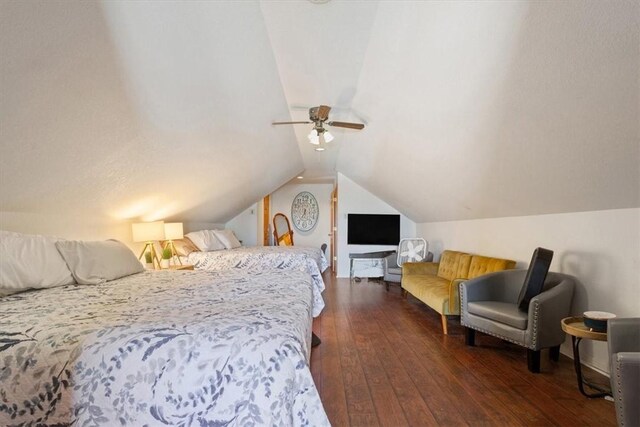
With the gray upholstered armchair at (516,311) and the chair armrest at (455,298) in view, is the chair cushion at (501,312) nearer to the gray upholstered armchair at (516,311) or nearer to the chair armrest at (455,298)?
the gray upholstered armchair at (516,311)

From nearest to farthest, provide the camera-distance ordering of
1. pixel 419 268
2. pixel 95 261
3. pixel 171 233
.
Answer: pixel 95 261
pixel 171 233
pixel 419 268

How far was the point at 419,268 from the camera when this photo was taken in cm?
477

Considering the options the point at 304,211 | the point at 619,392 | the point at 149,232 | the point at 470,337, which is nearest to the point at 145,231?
the point at 149,232

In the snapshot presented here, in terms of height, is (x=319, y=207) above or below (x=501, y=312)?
above

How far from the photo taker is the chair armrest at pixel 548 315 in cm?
236

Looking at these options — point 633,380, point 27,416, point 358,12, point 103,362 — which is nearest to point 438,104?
point 358,12

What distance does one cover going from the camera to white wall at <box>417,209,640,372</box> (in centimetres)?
216

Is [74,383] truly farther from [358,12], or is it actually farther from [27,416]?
[358,12]

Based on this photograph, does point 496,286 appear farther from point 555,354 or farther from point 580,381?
point 580,381

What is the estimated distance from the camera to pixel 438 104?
2.43m

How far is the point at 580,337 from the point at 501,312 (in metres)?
0.71

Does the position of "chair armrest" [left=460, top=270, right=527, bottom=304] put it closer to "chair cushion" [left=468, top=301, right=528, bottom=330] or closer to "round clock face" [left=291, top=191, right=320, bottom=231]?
"chair cushion" [left=468, top=301, right=528, bottom=330]

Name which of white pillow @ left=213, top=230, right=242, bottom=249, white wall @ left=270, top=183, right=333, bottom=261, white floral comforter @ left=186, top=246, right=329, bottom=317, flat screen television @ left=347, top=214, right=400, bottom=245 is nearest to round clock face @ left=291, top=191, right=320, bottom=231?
white wall @ left=270, top=183, right=333, bottom=261

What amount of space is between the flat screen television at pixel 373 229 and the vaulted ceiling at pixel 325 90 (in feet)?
9.93
